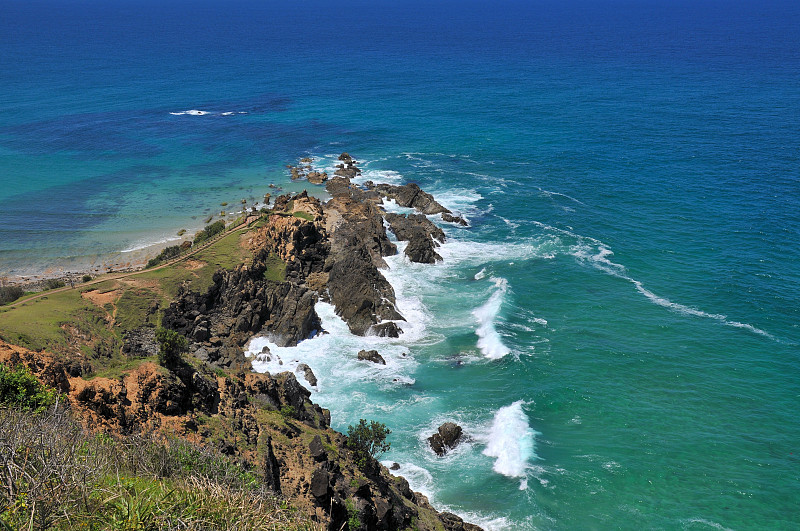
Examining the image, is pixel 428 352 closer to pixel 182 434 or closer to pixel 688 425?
pixel 688 425

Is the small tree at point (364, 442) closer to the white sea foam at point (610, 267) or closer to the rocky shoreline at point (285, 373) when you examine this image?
the rocky shoreline at point (285, 373)

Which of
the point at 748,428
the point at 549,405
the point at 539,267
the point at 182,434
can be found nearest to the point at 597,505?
the point at 549,405

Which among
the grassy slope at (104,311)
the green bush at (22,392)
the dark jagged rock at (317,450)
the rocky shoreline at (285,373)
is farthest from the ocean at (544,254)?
the green bush at (22,392)

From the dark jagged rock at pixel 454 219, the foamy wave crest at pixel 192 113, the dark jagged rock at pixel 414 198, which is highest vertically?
the foamy wave crest at pixel 192 113

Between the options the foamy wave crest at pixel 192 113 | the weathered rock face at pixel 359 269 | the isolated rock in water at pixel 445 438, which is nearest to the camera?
the isolated rock in water at pixel 445 438

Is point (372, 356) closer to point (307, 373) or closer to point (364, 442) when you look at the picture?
point (307, 373)

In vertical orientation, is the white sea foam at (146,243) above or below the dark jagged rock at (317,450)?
below

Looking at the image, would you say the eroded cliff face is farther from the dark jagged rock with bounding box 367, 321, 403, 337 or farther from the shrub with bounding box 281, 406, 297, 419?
the dark jagged rock with bounding box 367, 321, 403, 337

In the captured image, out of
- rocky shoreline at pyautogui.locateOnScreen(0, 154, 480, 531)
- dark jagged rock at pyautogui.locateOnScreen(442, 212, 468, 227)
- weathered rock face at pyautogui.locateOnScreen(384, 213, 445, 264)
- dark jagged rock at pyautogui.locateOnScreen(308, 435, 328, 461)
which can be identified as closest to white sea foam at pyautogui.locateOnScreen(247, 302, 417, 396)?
rocky shoreline at pyautogui.locateOnScreen(0, 154, 480, 531)

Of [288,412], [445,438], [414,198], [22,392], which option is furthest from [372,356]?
[414,198]
